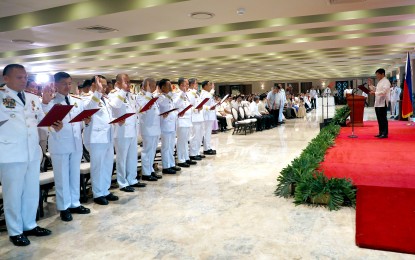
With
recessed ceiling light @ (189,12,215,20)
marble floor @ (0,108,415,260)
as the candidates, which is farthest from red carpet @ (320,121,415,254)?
recessed ceiling light @ (189,12,215,20)

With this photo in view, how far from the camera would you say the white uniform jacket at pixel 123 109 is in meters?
4.37

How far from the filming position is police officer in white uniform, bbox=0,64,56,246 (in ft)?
9.53

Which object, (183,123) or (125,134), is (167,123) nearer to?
(183,123)

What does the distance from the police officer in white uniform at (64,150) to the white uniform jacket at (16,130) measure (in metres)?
0.39

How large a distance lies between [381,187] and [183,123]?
355 centimetres

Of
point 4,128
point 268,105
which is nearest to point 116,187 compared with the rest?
point 4,128

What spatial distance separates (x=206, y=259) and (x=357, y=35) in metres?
9.90

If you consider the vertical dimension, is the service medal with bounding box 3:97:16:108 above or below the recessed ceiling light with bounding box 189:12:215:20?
below

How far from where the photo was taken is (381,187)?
11.3ft

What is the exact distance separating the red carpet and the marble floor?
134 mm

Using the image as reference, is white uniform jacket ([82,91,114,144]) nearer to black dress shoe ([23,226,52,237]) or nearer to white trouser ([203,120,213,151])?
black dress shoe ([23,226,52,237])

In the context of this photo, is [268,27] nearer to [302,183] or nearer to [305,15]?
[305,15]

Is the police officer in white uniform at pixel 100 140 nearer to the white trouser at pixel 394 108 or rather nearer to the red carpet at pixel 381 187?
the red carpet at pixel 381 187

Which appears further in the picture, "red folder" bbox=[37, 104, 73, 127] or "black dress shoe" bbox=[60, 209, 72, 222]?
"black dress shoe" bbox=[60, 209, 72, 222]
